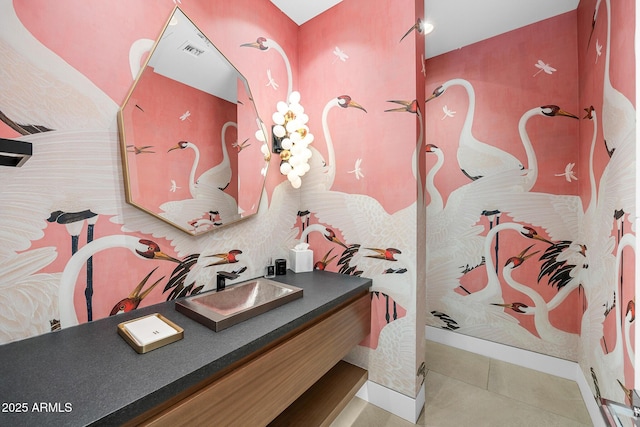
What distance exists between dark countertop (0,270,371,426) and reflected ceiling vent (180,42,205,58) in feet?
4.37

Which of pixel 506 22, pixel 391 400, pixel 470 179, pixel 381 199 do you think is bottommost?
pixel 391 400

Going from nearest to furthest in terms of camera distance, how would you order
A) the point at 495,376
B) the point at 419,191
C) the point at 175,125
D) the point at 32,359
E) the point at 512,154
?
1. the point at 32,359
2. the point at 175,125
3. the point at 419,191
4. the point at 495,376
5. the point at 512,154

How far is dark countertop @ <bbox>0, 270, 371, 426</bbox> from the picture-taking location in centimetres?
59

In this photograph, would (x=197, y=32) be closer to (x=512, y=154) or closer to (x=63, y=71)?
(x=63, y=71)

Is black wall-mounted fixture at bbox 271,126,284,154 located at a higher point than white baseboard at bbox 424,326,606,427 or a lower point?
higher

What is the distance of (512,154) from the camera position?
7.19 ft

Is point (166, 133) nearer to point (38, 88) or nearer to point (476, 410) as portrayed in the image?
point (38, 88)

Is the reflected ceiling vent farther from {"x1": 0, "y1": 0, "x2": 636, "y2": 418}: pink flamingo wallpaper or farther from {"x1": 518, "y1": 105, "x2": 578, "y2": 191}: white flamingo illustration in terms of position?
{"x1": 518, "y1": 105, "x2": 578, "y2": 191}: white flamingo illustration

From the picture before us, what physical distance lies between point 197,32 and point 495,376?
10.4 feet

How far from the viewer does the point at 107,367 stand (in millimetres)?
755

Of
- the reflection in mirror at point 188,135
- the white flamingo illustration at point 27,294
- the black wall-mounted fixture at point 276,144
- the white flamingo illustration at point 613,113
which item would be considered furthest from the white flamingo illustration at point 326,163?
the white flamingo illustration at point 27,294

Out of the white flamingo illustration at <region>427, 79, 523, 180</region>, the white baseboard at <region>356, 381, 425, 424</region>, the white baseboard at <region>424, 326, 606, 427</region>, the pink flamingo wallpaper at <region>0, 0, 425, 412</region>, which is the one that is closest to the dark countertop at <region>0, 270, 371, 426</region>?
the pink flamingo wallpaper at <region>0, 0, 425, 412</region>

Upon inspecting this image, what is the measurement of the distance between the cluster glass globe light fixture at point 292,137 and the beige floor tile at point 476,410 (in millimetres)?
1816

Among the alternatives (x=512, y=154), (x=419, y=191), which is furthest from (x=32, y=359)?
(x=512, y=154)
